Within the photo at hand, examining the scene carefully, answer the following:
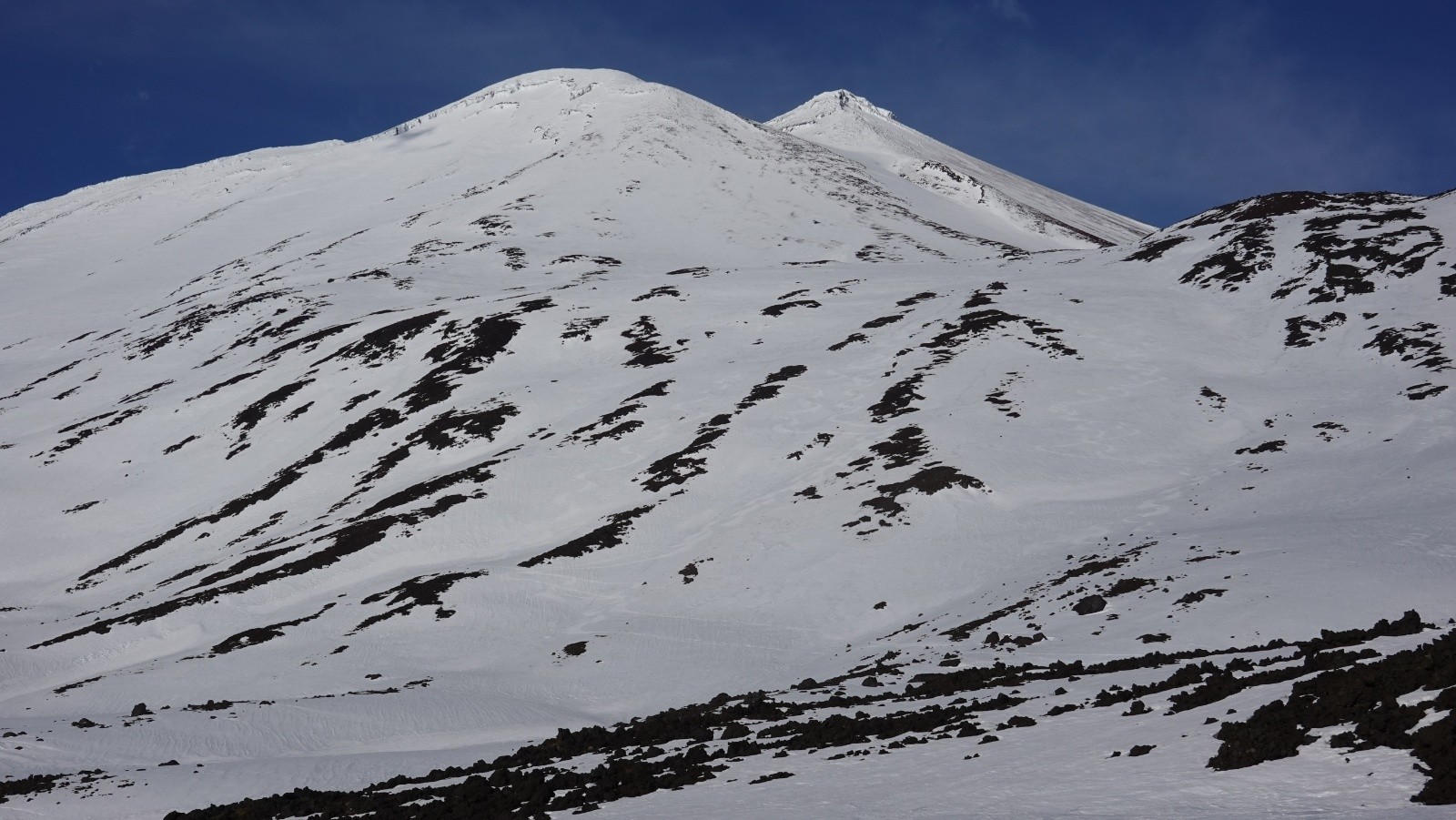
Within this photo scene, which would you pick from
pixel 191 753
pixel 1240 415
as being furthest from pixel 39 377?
pixel 1240 415

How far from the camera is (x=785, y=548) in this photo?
5634 centimetres

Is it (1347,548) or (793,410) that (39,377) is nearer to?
(793,410)

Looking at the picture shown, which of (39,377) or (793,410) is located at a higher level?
(39,377)

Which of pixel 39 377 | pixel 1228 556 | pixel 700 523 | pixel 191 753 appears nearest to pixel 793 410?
pixel 700 523

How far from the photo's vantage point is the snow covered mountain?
70.7ft

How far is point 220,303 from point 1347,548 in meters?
179

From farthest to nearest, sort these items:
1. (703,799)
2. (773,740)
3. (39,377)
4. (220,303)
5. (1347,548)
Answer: (220,303) < (39,377) < (1347,548) < (773,740) < (703,799)

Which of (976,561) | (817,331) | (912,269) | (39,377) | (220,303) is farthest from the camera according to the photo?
(220,303)

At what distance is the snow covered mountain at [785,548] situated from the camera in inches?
849

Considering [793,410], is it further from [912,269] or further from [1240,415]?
[912,269]

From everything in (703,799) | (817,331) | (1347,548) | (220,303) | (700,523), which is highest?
(220,303)

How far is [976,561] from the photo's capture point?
167 ft

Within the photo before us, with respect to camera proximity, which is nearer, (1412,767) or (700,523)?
(1412,767)

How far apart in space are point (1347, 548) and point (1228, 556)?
425 centimetres
